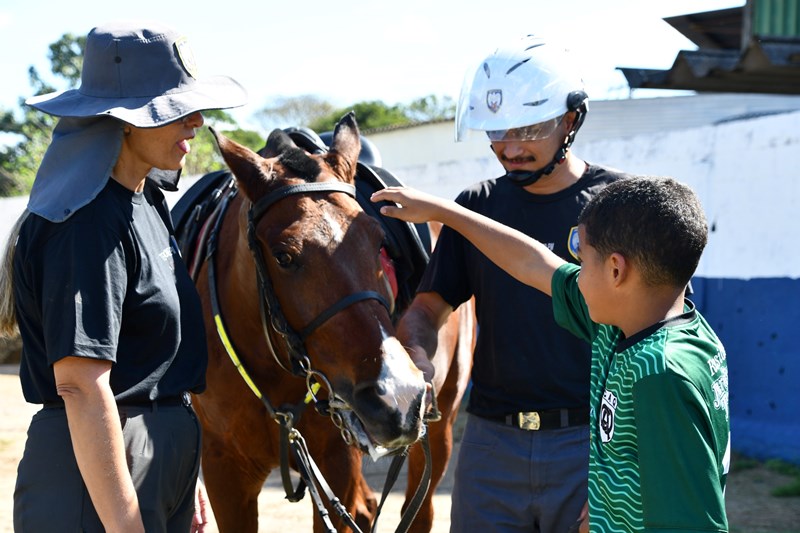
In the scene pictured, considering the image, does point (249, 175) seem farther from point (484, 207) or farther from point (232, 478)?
point (232, 478)

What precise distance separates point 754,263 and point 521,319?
517cm

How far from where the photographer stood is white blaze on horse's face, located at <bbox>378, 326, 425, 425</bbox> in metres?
2.55

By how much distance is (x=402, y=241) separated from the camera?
12.6ft

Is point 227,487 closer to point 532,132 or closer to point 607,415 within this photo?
point 532,132

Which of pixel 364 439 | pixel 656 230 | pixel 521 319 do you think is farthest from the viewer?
pixel 521 319

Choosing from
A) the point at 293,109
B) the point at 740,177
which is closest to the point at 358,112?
the point at 293,109

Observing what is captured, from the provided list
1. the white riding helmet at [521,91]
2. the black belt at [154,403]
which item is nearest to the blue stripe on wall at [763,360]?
the white riding helmet at [521,91]

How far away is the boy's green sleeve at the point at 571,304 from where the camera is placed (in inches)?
86.3

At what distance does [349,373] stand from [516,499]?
632 mm

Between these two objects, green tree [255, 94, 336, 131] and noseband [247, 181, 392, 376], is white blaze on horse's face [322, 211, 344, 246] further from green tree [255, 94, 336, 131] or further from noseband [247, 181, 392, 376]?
green tree [255, 94, 336, 131]

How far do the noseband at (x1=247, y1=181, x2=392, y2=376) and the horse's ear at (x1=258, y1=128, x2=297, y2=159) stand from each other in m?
0.29

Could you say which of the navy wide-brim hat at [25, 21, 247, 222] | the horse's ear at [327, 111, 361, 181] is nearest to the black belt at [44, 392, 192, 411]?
the navy wide-brim hat at [25, 21, 247, 222]

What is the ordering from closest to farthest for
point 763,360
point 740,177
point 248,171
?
1. point 248,171
2. point 763,360
3. point 740,177

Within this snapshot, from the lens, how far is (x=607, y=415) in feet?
5.99
